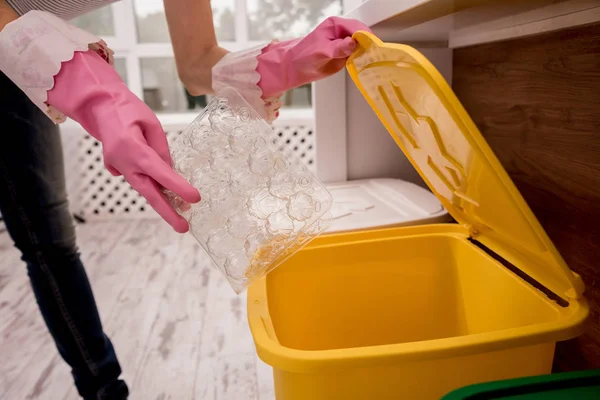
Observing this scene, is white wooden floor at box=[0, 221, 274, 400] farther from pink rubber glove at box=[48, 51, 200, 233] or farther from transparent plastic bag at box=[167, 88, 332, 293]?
pink rubber glove at box=[48, 51, 200, 233]

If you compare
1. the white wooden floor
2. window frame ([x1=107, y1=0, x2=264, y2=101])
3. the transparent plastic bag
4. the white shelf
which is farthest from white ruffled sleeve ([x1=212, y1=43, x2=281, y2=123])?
window frame ([x1=107, y1=0, x2=264, y2=101])

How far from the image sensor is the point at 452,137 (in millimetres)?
534

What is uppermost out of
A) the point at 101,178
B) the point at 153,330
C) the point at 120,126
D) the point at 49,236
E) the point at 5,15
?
the point at 5,15

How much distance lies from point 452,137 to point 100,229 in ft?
7.37

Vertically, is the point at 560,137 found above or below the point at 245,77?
below

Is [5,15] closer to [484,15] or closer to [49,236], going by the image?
[49,236]

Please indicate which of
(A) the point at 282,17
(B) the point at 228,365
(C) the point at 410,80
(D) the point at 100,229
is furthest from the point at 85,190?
(C) the point at 410,80

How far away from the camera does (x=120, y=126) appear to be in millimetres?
481

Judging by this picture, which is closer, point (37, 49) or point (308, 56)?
point (37, 49)

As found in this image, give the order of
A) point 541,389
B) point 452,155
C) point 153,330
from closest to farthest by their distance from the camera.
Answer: point 541,389 → point 452,155 → point 153,330

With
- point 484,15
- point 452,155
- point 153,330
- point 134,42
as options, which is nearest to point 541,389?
point 452,155

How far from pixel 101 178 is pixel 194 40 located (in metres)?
1.95

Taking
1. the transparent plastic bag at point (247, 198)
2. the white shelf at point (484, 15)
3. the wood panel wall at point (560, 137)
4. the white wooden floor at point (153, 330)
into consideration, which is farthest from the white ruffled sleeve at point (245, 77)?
the white wooden floor at point (153, 330)

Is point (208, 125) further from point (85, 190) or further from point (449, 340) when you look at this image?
point (85, 190)
